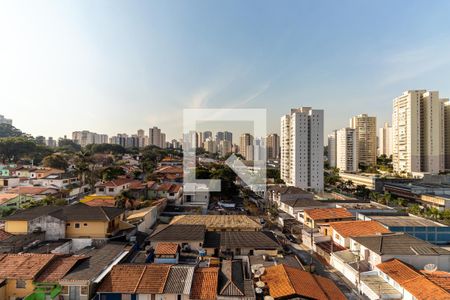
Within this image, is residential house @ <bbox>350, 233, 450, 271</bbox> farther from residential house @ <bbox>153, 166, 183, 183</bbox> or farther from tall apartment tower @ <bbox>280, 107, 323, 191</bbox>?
tall apartment tower @ <bbox>280, 107, 323, 191</bbox>

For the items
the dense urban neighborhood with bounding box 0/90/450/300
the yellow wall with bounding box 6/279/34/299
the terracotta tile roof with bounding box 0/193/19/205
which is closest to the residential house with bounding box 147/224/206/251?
the dense urban neighborhood with bounding box 0/90/450/300

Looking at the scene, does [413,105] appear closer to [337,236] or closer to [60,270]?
[337,236]

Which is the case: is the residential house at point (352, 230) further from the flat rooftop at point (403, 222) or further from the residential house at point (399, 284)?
the residential house at point (399, 284)

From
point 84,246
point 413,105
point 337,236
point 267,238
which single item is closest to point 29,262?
point 84,246

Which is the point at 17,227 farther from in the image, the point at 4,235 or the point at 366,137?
the point at 366,137

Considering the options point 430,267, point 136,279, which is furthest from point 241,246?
point 430,267

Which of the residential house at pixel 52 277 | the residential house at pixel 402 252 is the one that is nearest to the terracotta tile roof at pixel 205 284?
the residential house at pixel 52 277
